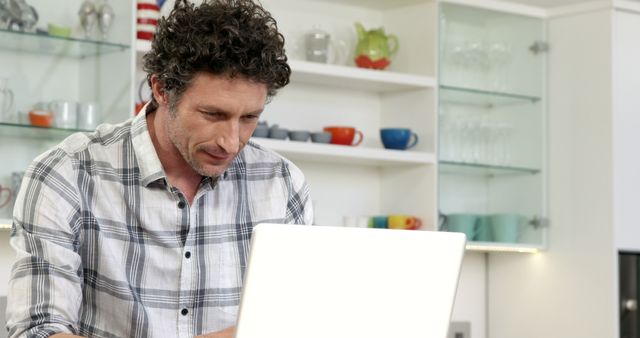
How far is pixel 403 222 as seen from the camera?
164 inches

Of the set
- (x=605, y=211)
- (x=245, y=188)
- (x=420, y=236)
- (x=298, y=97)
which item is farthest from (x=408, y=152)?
(x=420, y=236)

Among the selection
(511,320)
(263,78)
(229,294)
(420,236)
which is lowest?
(511,320)

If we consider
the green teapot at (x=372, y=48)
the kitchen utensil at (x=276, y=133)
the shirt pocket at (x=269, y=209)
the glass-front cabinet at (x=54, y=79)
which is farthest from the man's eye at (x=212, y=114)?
the green teapot at (x=372, y=48)

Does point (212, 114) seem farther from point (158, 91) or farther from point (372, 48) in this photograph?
point (372, 48)

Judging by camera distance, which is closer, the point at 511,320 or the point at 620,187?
the point at 620,187

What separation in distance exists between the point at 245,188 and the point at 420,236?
0.65 metres

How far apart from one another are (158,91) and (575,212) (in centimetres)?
288

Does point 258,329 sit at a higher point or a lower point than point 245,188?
lower

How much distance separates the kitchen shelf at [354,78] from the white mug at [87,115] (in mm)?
741

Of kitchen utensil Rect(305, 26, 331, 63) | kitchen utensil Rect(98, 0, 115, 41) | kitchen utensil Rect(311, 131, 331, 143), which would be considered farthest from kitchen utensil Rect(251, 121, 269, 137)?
kitchen utensil Rect(98, 0, 115, 41)

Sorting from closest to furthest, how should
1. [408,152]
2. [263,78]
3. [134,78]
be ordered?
[263,78] < [134,78] < [408,152]

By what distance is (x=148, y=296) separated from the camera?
1854 millimetres

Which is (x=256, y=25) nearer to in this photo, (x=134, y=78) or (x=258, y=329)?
(x=258, y=329)

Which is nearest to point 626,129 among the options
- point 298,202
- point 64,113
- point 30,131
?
point 64,113
